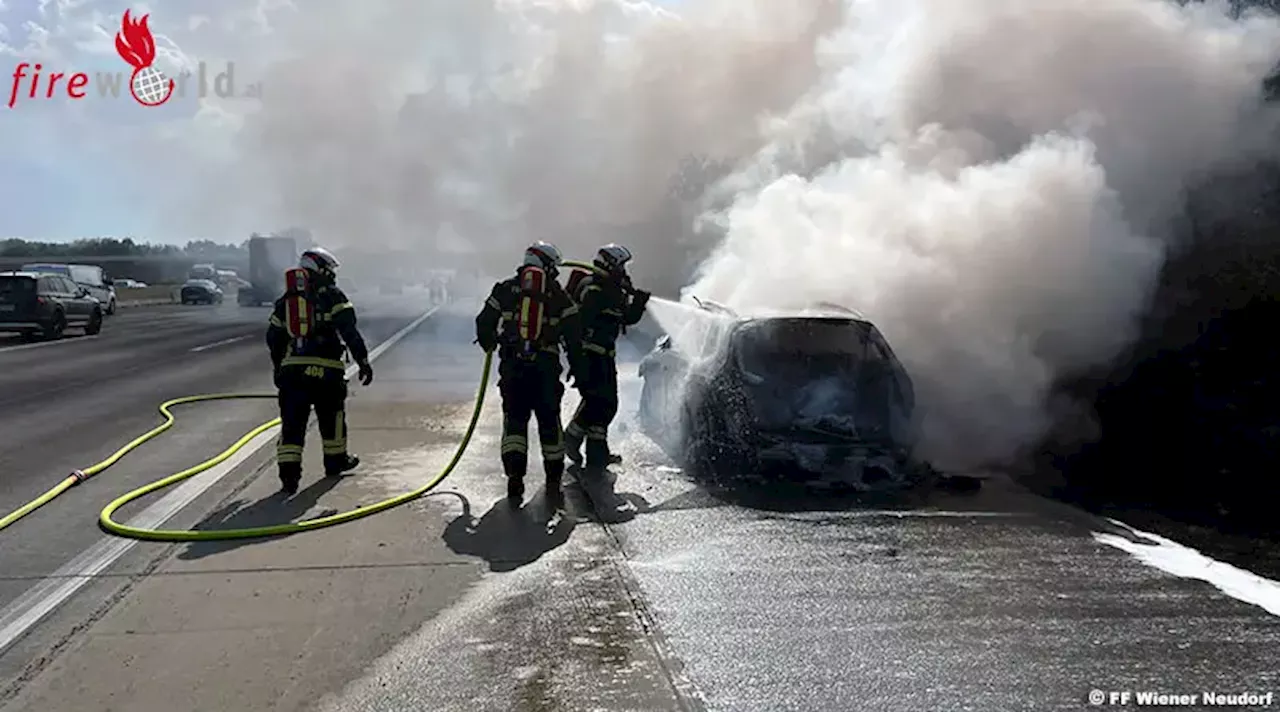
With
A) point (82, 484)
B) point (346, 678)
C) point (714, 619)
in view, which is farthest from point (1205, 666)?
point (82, 484)

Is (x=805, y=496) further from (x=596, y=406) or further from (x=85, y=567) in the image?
(x=85, y=567)

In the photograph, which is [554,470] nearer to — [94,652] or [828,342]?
[828,342]

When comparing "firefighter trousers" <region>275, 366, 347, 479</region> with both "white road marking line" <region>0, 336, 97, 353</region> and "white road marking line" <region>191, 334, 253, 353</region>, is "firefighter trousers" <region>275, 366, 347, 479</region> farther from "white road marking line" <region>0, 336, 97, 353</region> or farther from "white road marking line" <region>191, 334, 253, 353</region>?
"white road marking line" <region>0, 336, 97, 353</region>

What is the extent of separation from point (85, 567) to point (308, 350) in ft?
8.25

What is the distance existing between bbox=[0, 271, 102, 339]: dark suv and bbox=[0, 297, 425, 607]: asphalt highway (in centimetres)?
56

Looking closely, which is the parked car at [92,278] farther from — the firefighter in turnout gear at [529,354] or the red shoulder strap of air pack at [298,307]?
the firefighter in turnout gear at [529,354]

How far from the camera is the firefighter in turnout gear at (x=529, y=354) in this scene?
7766mm

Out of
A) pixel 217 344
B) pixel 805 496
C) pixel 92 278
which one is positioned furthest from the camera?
pixel 92 278

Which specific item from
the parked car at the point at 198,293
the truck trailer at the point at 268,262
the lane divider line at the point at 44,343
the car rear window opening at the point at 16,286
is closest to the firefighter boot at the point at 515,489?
the lane divider line at the point at 44,343

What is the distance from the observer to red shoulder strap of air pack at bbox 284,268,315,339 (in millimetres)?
8141

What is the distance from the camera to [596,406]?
8766mm

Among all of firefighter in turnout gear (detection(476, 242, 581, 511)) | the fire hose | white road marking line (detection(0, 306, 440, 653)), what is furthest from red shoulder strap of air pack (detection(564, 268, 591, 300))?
white road marking line (detection(0, 306, 440, 653))

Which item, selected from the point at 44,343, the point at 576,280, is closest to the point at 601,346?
the point at 576,280

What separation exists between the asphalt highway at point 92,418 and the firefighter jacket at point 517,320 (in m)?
2.76
